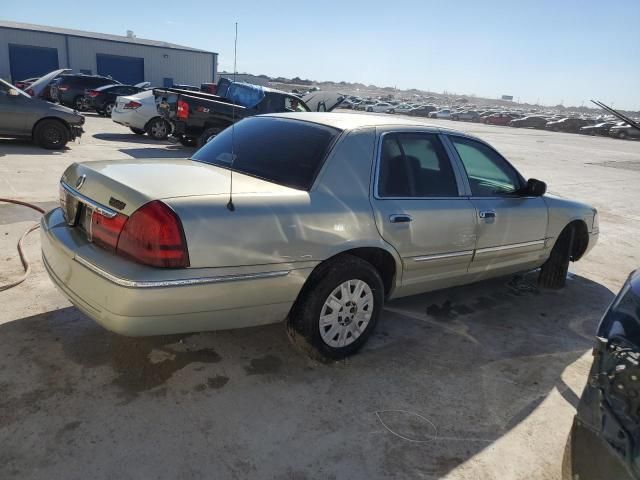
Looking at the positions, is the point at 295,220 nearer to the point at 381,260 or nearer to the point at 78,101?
the point at 381,260

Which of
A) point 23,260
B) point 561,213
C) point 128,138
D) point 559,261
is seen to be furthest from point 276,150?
point 128,138

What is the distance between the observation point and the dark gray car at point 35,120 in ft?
33.0

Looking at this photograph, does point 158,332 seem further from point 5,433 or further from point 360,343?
point 360,343

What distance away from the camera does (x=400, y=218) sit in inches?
135

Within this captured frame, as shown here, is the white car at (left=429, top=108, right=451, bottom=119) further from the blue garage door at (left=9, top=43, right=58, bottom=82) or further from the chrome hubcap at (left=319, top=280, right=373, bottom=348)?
the chrome hubcap at (left=319, top=280, right=373, bottom=348)

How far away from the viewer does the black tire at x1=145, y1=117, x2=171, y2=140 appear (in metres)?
13.9

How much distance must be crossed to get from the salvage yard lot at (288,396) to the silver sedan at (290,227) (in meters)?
0.39

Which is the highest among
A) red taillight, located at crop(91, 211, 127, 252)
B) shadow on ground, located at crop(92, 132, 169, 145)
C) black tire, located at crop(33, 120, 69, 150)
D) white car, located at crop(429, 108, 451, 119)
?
red taillight, located at crop(91, 211, 127, 252)

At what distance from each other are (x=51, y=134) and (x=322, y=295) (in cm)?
980

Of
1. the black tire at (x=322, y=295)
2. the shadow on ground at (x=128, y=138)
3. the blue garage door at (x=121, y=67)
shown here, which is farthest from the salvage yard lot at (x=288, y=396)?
the blue garage door at (x=121, y=67)

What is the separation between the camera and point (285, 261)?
2893 millimetres

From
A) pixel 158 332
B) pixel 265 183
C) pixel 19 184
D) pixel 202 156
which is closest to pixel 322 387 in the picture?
pixel 158 332

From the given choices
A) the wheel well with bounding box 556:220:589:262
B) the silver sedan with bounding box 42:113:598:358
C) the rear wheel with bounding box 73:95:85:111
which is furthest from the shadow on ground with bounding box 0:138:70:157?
the rear wheel with bounding box 73:95:85:111

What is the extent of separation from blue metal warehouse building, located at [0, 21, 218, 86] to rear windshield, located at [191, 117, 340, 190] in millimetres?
35478
